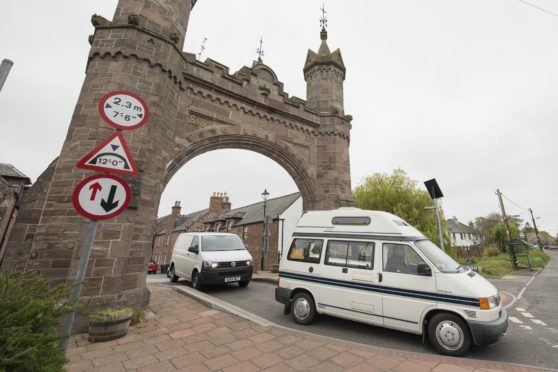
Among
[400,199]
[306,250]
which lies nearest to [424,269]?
[306,250]

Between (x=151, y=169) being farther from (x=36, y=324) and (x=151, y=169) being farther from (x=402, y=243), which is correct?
(x=402, y=243)

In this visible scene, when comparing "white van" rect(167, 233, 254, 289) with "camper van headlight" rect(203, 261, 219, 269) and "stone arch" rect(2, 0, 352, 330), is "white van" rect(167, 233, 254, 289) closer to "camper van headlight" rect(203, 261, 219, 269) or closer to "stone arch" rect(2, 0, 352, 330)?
"camper van headlight" rect(203, 261, 219, 269)

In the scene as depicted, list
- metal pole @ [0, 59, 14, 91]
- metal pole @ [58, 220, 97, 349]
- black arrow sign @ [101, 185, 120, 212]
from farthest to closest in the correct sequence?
metal pole @ [0, 59, 14, 91]
black arrow sign @ [101, 185, 120, 212]
metal pole @ [58, 220, 97, 349]

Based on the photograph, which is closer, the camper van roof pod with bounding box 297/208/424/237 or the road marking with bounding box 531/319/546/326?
the camper van roof pod with bounding box 297/208/424/237

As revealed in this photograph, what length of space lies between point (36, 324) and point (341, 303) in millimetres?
4354

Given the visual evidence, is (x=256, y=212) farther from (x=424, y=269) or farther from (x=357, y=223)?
(x=424, y=269)

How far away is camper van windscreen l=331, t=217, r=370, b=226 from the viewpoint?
499 centimetres

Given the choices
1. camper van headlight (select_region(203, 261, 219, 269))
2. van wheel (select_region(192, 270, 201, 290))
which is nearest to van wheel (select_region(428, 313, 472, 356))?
camper van headlight (select_region(203, 261, 219, 269))

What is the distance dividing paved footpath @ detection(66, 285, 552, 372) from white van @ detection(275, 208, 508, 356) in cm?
53

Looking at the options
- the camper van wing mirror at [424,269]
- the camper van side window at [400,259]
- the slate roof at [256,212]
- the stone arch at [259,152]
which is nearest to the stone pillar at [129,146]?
the stone arch at [259,152]

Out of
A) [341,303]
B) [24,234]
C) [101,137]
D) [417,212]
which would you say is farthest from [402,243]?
[417,212]

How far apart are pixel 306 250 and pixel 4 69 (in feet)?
18.0

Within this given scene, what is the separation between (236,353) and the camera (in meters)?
3.52

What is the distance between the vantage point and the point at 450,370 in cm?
310
